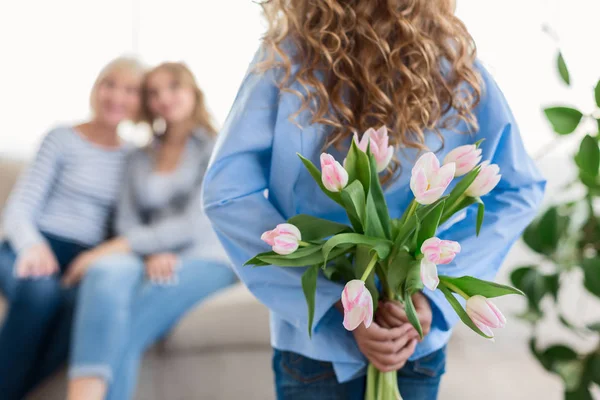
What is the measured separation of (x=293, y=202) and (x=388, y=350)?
10.5 inches

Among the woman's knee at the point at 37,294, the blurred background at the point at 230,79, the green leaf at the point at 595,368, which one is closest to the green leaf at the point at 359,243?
the blurred background at the point at 230,79

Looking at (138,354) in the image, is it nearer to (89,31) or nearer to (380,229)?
(380,229)

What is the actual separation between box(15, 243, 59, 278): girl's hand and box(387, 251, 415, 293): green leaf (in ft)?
4.65

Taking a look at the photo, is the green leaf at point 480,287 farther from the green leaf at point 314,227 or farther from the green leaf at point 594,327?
the green leaf at point 594,327

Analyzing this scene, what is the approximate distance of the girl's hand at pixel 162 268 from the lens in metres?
2.01

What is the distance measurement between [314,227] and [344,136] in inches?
6.4

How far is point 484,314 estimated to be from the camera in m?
0.78

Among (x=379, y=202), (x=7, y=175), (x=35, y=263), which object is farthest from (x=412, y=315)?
(x=7, y=175)

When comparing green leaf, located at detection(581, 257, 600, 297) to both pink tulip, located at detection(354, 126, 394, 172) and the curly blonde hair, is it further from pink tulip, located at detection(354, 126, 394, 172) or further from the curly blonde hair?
pink tulip, located at detection(354, 126, 394, 172)

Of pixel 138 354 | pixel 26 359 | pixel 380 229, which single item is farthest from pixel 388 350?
pixel 26 359

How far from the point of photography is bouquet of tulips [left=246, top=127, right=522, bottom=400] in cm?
79

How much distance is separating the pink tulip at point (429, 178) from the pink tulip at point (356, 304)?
0.43 ft

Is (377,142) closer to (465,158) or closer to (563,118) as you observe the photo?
(465,158)

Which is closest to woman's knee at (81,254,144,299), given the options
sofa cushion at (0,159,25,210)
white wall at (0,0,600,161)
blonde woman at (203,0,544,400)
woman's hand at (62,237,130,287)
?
woman's hand at (62,237,130,287)
